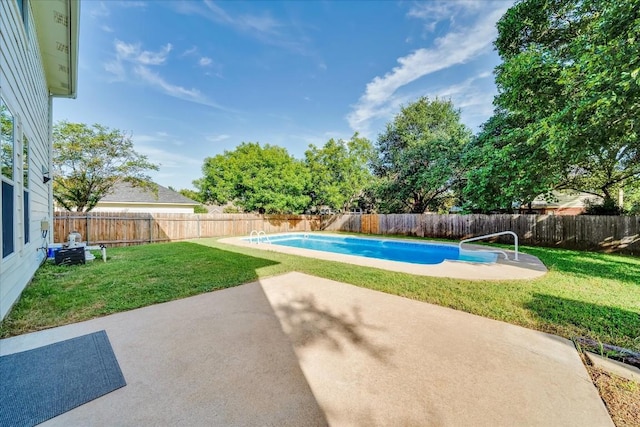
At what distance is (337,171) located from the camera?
17.9 meters

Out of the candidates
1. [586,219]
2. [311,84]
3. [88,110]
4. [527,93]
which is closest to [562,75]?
[527,93]

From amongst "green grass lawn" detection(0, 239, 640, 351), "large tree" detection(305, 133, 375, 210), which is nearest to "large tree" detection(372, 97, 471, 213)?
"large tree" detection(305, 133, 375, 210)

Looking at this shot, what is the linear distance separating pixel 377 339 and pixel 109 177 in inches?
575

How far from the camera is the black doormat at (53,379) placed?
1643mm

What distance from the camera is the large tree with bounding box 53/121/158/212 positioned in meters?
11.0

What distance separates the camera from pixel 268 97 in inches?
542

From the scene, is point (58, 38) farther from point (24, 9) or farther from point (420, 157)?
point (420, 157)

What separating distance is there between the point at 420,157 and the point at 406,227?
4129 millimetres

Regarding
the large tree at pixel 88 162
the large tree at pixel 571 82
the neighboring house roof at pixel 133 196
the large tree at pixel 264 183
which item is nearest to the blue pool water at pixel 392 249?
the large tree at pixel 264 183

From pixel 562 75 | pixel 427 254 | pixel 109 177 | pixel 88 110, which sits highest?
pixel 88 110

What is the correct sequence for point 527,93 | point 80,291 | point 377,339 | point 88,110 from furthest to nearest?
1. point 88,110
2. point 527,93
3. point 80,291
4. point 377,339

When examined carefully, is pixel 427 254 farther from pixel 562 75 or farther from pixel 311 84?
pixel 311 84

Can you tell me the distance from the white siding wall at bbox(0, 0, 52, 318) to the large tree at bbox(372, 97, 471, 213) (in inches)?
550

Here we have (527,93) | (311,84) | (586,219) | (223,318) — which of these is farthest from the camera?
(311,84)
